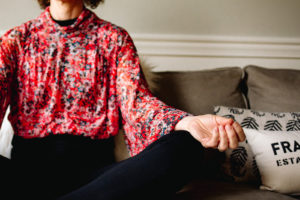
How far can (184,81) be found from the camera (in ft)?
4.11

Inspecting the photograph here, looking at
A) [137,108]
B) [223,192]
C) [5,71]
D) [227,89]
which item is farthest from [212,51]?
[5,71]

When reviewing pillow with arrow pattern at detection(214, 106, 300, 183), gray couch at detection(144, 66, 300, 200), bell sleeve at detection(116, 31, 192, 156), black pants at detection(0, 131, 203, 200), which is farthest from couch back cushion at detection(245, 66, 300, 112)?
black pants at detection(0, 131, 203, 200)

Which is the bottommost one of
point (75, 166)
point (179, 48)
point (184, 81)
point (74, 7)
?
point (75, 166)

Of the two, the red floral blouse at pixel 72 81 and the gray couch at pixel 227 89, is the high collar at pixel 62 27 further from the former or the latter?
the gray couch at pixel 227 89

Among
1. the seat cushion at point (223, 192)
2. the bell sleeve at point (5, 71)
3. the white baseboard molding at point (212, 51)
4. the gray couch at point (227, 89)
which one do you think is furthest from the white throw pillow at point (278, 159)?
the bell sleeve at point (5, 71)

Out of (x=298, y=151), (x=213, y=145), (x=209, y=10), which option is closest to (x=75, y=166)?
(x=213, y=145)

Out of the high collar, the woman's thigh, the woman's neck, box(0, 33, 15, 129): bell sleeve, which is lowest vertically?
the woman's thigh

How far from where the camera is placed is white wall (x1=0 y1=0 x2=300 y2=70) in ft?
5.00

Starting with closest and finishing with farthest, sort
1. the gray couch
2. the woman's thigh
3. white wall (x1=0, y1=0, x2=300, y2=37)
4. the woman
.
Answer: the woman's thigh
the woman
the gray couch
white wall (x1=0, y1=0, x2=300, y2=37)

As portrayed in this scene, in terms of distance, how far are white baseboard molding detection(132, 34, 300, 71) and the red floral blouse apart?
18.0 inches

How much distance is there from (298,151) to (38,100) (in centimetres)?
89

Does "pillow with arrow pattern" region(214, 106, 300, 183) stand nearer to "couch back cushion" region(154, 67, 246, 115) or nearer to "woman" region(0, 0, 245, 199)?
"couch back cushion" region(154, 67, 246, 115)

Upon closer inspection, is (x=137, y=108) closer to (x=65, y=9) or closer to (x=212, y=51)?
(x=65, y=9)

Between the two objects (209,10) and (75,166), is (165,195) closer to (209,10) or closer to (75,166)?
(75,166)
